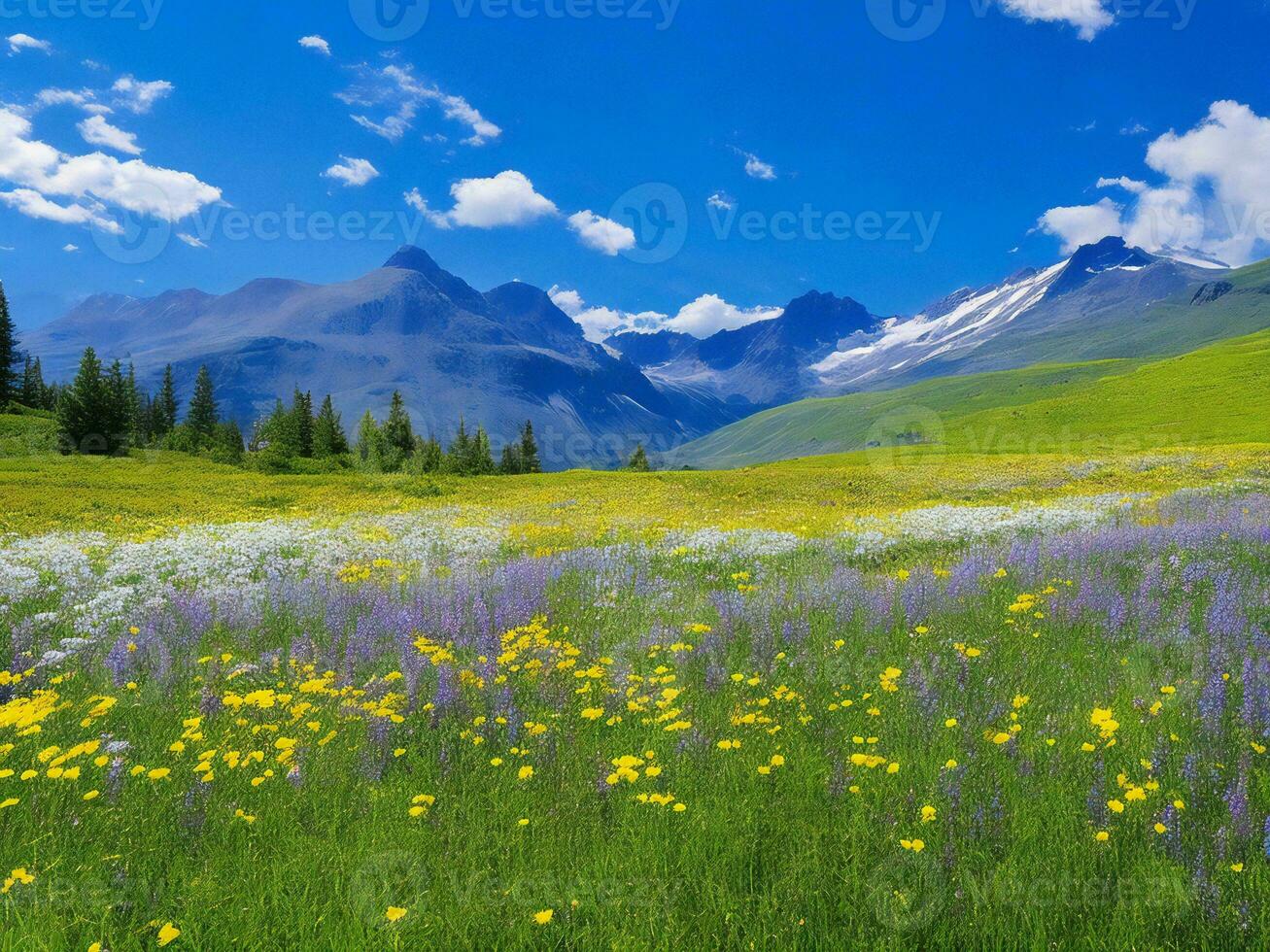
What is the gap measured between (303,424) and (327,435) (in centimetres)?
378

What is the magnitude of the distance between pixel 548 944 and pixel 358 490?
3853 cm

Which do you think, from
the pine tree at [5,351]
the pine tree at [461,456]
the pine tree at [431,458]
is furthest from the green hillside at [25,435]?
the pine tree at [461,456]

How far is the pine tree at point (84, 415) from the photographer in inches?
2773

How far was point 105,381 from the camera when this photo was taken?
77.4 m

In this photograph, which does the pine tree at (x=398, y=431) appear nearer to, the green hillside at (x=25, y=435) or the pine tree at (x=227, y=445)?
the pine tree at (x=227, y=445)

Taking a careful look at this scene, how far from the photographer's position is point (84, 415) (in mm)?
72000

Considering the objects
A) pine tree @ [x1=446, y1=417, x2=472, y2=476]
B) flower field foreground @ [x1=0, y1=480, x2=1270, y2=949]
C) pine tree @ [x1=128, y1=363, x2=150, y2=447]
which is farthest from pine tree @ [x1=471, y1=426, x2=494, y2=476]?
flower field foreground @ [x1=0, y1=480, x2=1270, y2=949]

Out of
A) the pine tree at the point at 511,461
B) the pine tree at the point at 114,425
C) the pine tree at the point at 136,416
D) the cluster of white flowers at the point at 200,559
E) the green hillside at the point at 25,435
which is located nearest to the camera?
the cluster of white flowers at the point at 200,559

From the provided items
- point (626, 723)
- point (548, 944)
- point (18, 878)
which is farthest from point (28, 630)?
point (548, 944)

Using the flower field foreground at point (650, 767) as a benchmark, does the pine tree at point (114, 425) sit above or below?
above

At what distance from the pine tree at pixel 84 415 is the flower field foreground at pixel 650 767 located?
78375 mm

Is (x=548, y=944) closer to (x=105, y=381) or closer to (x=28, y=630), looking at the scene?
(x=28, y=630)

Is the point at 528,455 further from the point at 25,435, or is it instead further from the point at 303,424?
the point at 25,435

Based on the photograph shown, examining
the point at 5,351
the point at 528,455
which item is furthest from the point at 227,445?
the point at 528,455
